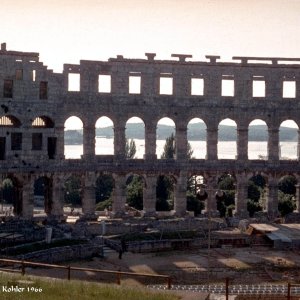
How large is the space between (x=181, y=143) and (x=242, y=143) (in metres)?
4.69

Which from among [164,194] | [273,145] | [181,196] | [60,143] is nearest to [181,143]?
[181,196]

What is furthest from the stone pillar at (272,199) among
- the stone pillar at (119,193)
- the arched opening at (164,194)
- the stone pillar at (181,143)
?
the stone pillar at (119,193)

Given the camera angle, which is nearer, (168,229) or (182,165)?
(168,229)

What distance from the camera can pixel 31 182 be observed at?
4769 cm

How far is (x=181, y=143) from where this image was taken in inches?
2009

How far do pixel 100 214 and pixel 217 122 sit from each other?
11.8m

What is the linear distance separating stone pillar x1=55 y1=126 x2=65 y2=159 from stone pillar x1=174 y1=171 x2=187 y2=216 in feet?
28.7

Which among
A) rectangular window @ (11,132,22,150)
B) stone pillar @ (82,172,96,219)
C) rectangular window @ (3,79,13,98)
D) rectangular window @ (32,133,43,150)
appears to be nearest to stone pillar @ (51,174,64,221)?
stone pillar @ (82,172,96,219)

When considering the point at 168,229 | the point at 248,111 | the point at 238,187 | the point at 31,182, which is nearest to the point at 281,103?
the point at 248,111

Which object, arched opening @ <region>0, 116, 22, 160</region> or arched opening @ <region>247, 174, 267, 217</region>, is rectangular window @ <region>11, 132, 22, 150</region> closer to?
arched opening @ <region>0, 116, 22, 160</region>

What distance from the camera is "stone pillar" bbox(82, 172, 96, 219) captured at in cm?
4888

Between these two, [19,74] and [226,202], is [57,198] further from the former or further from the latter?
[226,202]

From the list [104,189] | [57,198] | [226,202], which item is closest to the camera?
[57,198]

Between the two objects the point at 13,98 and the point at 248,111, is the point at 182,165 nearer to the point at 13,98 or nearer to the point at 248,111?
the point at 248,111
